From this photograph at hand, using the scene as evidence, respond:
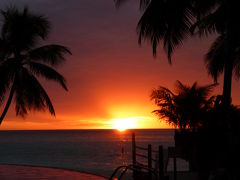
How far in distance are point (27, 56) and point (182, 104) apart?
7.09 m

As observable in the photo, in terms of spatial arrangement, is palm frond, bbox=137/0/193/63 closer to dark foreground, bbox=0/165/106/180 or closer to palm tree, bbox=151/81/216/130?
dark foreground, bbox=0/165/106/180

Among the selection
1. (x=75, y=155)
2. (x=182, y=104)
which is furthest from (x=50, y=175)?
(x=75, y=155)

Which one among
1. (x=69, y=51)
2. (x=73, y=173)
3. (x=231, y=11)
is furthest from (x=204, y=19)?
(x=73, y=173)

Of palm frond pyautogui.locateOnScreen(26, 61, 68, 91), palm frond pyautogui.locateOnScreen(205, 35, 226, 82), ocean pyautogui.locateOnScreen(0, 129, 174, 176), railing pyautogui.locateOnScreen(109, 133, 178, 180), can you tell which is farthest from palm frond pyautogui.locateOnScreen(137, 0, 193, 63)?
ocean pyautogui.locateOnScreen(0, 129, 174, 176)

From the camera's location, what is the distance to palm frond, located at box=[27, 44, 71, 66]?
1521cm

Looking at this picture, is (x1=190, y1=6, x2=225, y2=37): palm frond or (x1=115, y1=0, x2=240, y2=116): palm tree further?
(x1=190, y1=6, x2=225, y2=37): palm frond

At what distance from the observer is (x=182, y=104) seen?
1694cm

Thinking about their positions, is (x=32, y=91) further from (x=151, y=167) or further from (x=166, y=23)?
(x=166, y=23)

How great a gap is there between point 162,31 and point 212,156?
2806mm

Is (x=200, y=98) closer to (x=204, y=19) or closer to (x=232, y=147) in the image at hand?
(x=204, y=19)

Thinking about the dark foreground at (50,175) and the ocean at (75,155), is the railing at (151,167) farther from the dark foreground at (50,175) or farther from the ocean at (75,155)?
the ocean at (75,155)

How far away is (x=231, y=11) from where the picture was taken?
7.82 metres

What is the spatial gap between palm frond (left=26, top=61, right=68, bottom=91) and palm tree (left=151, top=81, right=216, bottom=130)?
4660 millimetres

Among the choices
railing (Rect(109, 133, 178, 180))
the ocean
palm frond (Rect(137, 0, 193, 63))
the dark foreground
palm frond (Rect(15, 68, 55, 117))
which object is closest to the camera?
palm frond (Rect(137, 0, 193, 63))
